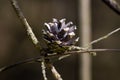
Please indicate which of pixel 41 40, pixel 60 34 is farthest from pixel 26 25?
pixel 41 40

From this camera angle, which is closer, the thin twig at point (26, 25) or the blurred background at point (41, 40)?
the thin twig at point (26, 25)

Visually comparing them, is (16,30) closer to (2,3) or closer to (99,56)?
(2,3)

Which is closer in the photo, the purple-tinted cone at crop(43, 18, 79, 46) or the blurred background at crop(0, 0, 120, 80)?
the purple-tinted cone at crop(43, 18, 79, 46)

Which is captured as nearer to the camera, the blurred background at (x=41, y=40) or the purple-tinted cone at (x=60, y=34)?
the purple-tinted cone at (x=60, y=34)

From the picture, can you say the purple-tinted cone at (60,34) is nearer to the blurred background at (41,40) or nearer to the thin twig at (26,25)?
the thin twig at (26,25)

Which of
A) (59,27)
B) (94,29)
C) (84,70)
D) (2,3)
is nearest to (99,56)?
(94,29)

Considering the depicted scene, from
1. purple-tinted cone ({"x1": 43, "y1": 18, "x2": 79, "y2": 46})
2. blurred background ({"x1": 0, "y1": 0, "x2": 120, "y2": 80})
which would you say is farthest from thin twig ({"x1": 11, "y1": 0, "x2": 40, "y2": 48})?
blurred background ({"x1": 0, "y1": 0, "x2": 120, "y2": 80})

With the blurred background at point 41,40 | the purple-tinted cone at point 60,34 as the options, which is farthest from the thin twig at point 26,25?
the blurred background at point 41,40

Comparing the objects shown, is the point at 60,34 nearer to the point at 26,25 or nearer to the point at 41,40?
the point at 26,25

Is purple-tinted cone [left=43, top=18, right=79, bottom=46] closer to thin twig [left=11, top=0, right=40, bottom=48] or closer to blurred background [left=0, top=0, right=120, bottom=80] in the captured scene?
thin twig [left=11, top=0, right=40, bottom=48]
